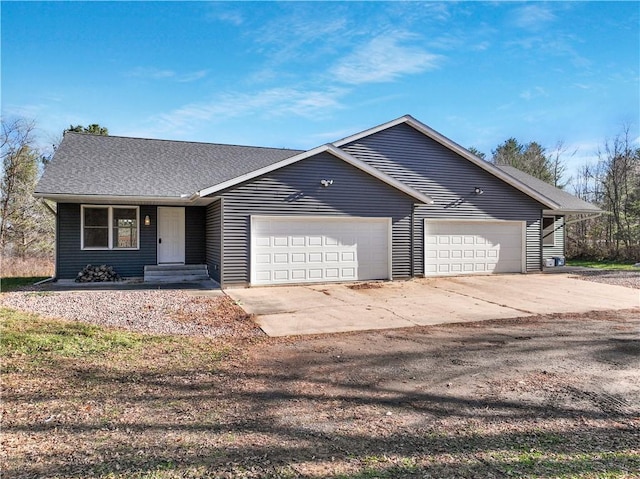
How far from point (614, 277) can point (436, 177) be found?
7.20 m

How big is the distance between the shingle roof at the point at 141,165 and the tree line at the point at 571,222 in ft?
17.8

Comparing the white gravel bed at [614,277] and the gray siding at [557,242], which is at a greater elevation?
the gray siding at [557,242]

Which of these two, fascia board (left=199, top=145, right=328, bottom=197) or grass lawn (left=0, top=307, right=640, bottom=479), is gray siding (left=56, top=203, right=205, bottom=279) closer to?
fascia board (left=199, top=145, right=328, bottom=197)

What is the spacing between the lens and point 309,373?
461 centimetres

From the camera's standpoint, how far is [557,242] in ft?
63.4

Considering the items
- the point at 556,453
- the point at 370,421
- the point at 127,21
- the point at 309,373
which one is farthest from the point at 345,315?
the point at 127,21

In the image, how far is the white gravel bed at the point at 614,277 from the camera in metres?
13.0

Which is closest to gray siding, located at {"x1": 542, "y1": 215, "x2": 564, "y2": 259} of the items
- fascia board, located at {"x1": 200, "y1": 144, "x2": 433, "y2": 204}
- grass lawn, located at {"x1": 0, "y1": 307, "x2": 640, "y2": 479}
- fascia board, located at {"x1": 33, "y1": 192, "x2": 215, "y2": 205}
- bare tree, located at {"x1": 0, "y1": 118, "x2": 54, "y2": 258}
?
fascia board, located at {"x1": 200, "y1": 144, "x2": 433, "y2": 204}

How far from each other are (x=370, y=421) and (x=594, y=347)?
4.27m

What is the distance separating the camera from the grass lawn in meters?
2.65

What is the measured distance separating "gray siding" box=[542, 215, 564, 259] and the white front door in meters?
16.1

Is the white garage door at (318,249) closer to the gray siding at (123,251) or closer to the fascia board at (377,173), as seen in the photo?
the fascia board at (377,173)

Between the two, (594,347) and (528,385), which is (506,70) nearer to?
(594,347)

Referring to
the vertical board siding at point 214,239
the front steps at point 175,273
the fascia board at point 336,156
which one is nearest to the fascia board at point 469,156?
the fascia board at point 336,156
